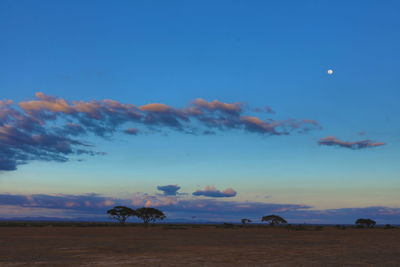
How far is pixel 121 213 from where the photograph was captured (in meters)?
126

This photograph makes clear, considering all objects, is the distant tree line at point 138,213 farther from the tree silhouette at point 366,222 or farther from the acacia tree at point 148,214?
the tree silhouette at point 366,222

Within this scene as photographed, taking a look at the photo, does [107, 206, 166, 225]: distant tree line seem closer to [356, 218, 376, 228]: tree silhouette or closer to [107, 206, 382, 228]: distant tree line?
[107, 206, 382, 228]: distant tree line

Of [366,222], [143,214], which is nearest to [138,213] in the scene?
[143,214]

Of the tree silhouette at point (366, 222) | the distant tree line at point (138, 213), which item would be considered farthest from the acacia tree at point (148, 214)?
the tree silhouette at point (366, 222)

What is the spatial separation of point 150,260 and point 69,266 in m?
4.71

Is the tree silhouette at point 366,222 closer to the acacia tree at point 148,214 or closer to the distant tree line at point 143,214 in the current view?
the distant tree line at point 143,214

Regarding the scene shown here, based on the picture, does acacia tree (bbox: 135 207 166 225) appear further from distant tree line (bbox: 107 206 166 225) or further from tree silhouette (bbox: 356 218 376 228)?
tree silhouette (bbox: 356 218 376 228)

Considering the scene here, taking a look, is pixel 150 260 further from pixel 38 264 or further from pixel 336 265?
pixel 336 265

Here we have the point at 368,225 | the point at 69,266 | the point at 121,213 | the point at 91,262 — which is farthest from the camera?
the point at 368,225

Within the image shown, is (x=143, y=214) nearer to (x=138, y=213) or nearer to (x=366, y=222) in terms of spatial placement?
(x=138, y=213)

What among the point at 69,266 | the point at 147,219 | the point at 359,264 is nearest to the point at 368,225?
the point at 147,219

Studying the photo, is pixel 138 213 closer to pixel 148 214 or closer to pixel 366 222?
pixel 148 214

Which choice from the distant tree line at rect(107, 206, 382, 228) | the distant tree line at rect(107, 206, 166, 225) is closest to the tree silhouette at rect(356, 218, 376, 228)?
the distant tree line at rect(107, 206, 382, 228)

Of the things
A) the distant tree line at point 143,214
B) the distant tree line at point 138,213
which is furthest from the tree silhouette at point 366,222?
the distant tree line at point 138,213
